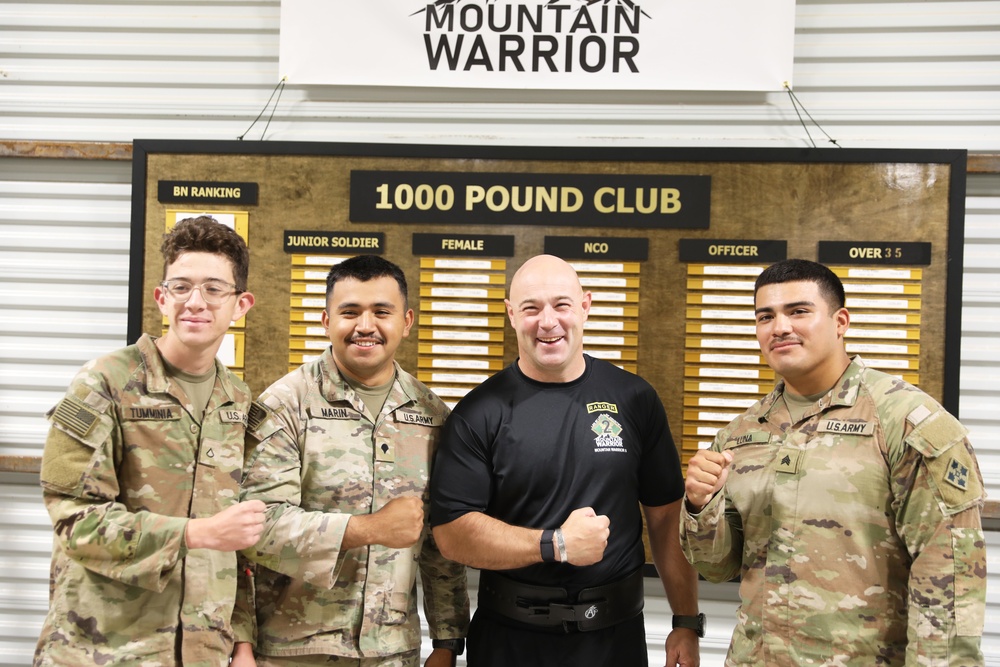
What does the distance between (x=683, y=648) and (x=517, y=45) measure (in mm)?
2372

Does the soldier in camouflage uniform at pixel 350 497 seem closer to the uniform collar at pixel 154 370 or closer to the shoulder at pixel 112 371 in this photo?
the uniform collar at pixel 154 370

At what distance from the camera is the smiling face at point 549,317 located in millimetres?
2279

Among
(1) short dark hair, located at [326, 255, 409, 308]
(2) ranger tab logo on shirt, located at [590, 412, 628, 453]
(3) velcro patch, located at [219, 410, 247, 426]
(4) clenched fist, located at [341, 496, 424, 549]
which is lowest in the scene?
(4) clenched fist, located at [341, 496, 424, 549]

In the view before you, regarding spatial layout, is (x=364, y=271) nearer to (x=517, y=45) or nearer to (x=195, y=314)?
(x=195, y=314)

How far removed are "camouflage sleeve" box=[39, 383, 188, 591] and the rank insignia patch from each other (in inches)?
76.9

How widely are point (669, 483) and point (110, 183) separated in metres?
2.66

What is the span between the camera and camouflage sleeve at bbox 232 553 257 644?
6.94 ft

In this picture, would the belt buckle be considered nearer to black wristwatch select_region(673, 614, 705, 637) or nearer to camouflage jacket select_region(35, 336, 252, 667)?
black wristwatch select_region(673, 614, 705, 637)

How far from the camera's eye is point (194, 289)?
6.69 ft

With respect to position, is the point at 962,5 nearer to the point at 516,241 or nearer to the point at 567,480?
the point at 516,241

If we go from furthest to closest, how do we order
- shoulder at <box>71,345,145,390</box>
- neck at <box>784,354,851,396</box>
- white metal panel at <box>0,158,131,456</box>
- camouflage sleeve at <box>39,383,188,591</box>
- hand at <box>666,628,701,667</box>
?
white metal panel at <box>0,158,131,456</box> → hand at <box>666,628,701,667</box> → neck at <box>784,354,851,396</box> → shoulder at <box>71,345,145,390</box> → camouflage sleeve at <box>39,383,188,591</box>

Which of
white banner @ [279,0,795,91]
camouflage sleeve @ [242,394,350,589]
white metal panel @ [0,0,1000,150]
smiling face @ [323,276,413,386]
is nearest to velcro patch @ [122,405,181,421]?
camouflage sleeve @ [242,394,350,589]

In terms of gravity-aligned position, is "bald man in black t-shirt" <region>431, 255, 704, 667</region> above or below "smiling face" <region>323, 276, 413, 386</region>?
below

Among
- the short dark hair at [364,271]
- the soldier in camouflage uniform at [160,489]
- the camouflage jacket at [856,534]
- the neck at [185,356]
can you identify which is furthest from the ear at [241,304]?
the camouflage jacket at [856,534]
